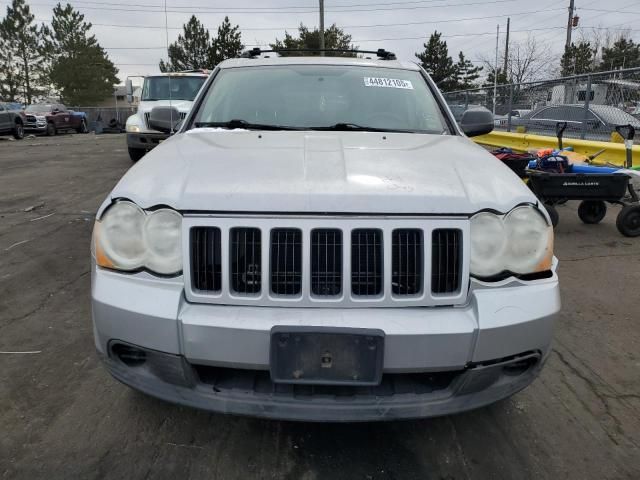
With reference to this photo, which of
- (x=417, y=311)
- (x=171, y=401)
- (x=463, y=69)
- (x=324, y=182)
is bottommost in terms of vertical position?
(x=171, y=401)

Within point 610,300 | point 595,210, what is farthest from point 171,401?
point 595,210

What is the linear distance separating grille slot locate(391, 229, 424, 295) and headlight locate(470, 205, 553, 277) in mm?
219

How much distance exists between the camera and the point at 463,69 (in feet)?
193

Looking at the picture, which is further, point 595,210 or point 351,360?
point 595,210

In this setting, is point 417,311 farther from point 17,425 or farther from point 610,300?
point 610,300

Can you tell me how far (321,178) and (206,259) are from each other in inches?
21.5

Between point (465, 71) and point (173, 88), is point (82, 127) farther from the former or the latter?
point (465, 71)

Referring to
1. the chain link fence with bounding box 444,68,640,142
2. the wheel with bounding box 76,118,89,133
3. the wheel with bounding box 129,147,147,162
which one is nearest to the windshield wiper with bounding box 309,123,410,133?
the chain link fence with bounding box 444,68,640,142

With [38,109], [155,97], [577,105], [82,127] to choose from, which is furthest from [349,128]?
[82,127]

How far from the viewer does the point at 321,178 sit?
2039mm

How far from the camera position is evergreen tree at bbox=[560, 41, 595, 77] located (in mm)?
38719

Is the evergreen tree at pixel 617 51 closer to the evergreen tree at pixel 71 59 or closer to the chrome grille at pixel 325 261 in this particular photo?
the chrome grille at pixel 325 261

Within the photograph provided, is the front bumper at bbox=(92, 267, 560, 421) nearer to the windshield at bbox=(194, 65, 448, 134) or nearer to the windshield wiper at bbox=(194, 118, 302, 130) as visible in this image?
the windshield wiper at bbox=(194, 118, 302, 130)

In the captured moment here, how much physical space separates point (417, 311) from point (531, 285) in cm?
49
